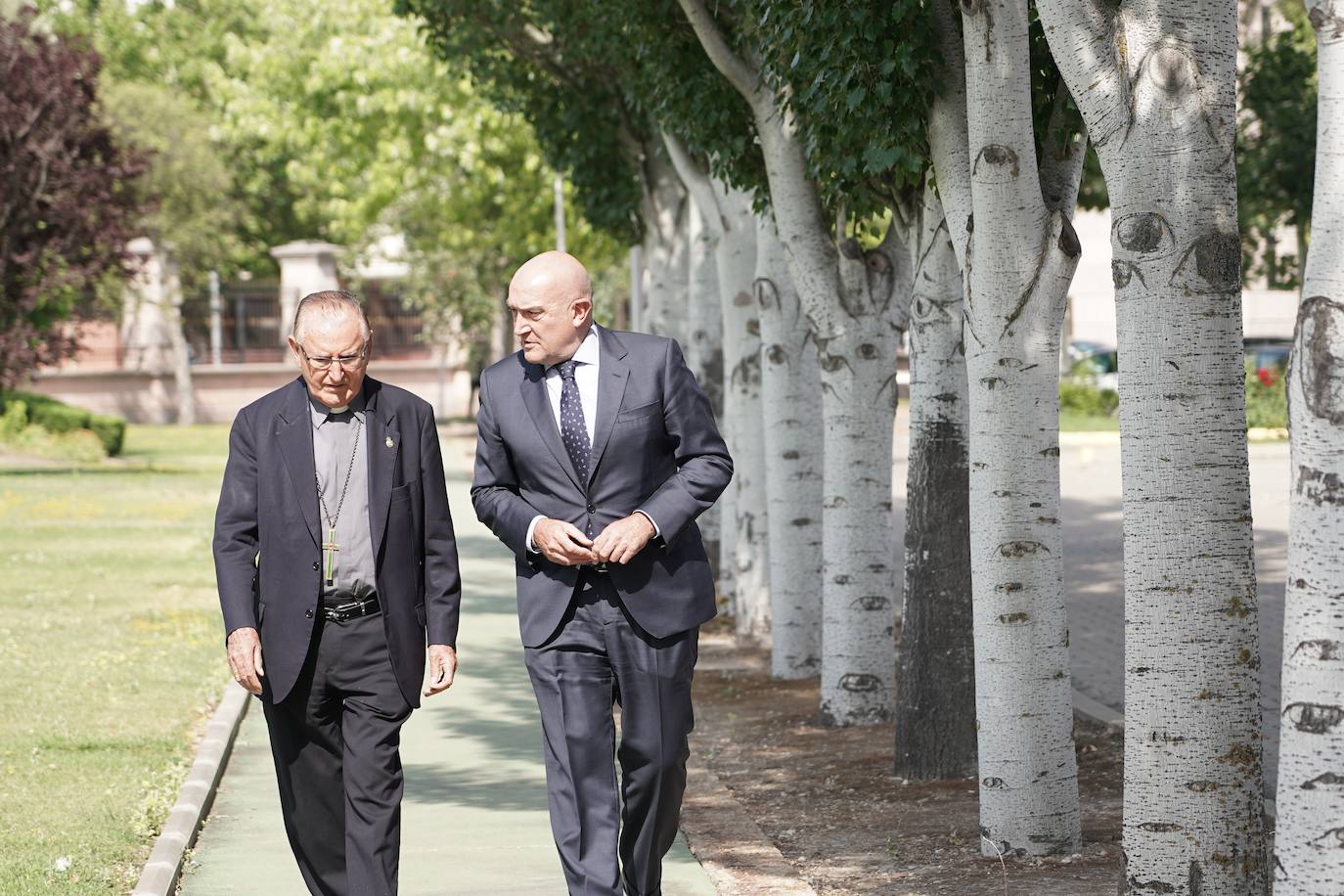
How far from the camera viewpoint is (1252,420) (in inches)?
1416

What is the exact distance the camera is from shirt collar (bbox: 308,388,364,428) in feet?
19.0

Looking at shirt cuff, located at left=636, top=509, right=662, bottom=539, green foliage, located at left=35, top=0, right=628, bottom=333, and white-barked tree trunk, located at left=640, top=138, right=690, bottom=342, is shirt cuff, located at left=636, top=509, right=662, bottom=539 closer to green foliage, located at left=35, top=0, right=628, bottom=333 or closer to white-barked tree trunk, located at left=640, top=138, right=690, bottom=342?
white-barked tree trunk, located at left=640, top=138, right=690, bottom=342

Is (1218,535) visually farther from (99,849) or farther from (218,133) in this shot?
(218,133)

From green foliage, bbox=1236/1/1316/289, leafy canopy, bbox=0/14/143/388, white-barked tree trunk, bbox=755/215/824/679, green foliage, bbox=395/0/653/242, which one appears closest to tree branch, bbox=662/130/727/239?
white-barked tree trunk, bbox=755/215/824/679

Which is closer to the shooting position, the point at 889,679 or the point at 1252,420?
the point at 889,679

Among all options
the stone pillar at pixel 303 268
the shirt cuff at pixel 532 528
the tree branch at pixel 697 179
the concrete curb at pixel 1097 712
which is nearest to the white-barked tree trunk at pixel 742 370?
the tree branch at pixel 697 179

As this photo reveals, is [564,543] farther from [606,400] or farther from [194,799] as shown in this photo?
[194,799]

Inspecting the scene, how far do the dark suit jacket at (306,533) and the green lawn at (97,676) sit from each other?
1653mm

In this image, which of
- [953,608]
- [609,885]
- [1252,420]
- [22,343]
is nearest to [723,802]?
[953,608]

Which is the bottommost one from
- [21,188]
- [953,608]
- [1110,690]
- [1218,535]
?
[1110,690]

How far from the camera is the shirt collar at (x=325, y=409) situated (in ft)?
19.0

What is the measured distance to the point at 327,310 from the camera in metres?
5.65

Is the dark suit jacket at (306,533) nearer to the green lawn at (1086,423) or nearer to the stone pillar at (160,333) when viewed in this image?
the green lawn at (1086,423)

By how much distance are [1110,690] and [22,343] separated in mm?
22887
